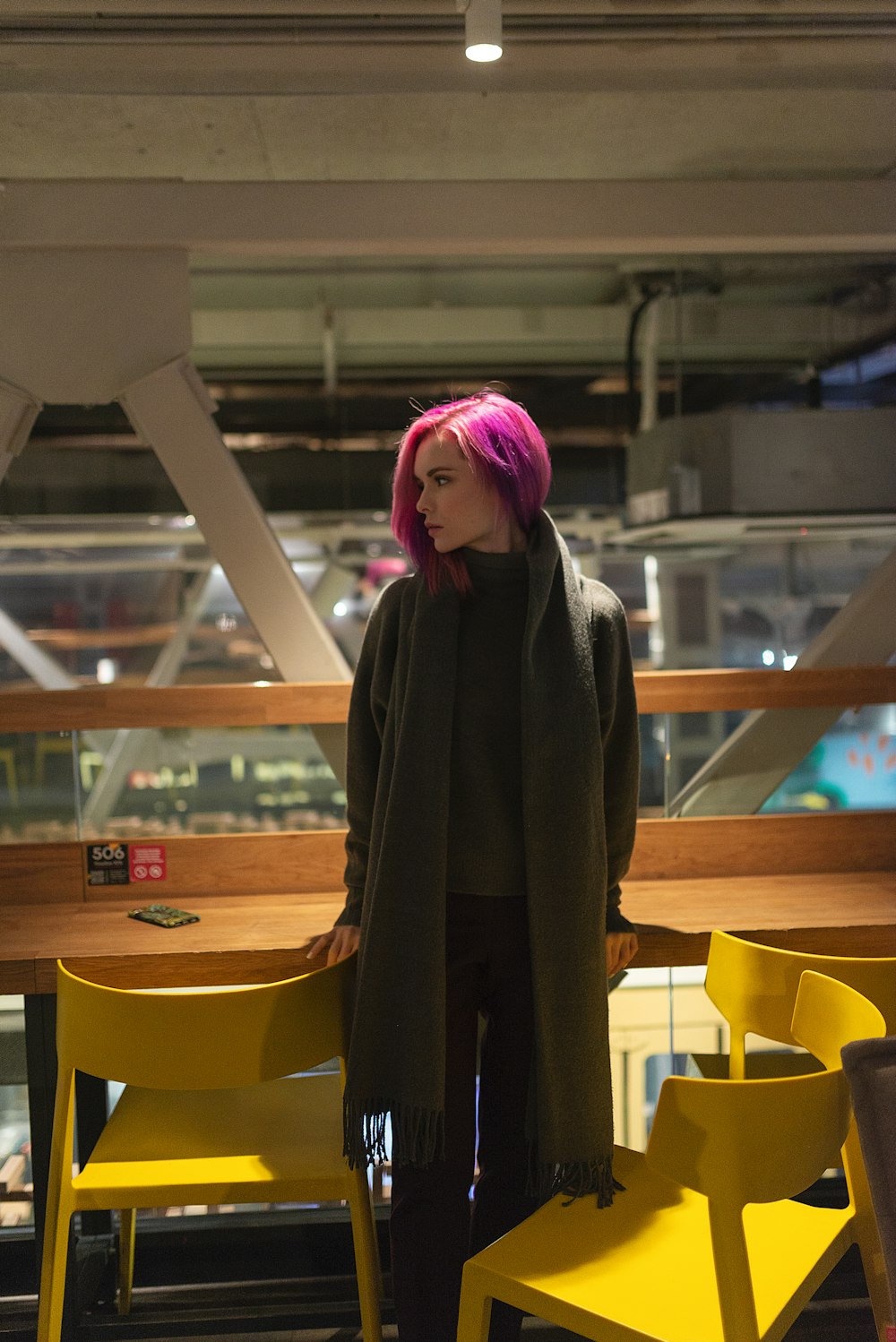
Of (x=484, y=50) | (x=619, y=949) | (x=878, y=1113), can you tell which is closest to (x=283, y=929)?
(x=619, y=949)

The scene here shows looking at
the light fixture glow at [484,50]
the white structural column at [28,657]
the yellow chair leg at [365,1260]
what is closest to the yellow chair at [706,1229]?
the yellow chair leg at [365,1260]

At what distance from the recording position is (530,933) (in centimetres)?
166

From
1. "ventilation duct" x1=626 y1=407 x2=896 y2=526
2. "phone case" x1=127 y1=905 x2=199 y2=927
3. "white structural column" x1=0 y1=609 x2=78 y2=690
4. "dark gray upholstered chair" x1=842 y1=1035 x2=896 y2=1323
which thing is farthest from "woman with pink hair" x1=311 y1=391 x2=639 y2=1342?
"white structural column" x1=0 y1=609 x2=78 y2=690

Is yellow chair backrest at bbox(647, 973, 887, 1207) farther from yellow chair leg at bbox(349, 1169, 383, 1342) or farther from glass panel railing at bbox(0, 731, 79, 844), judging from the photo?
glass panel railing at bbox(0, 731, 79, 844)

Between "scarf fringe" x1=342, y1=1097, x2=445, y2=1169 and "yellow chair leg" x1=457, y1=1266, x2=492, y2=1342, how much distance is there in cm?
21

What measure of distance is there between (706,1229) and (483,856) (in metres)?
0.60

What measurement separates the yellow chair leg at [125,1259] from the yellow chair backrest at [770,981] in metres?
1.20

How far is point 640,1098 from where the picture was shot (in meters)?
3.00

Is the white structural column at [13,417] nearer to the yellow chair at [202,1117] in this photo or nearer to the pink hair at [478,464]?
the pink hair at [478,464]

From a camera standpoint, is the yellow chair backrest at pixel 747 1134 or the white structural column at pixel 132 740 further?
the white structural column at pixel 132 740

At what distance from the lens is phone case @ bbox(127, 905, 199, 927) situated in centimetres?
225

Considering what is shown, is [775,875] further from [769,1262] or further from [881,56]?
[881,56]

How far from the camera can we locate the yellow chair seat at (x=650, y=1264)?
1354 mm

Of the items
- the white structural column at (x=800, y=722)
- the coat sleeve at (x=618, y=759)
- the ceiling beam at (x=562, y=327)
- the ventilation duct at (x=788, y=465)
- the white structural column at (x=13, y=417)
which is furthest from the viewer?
the ceiling beam at (x=562, y=327)
